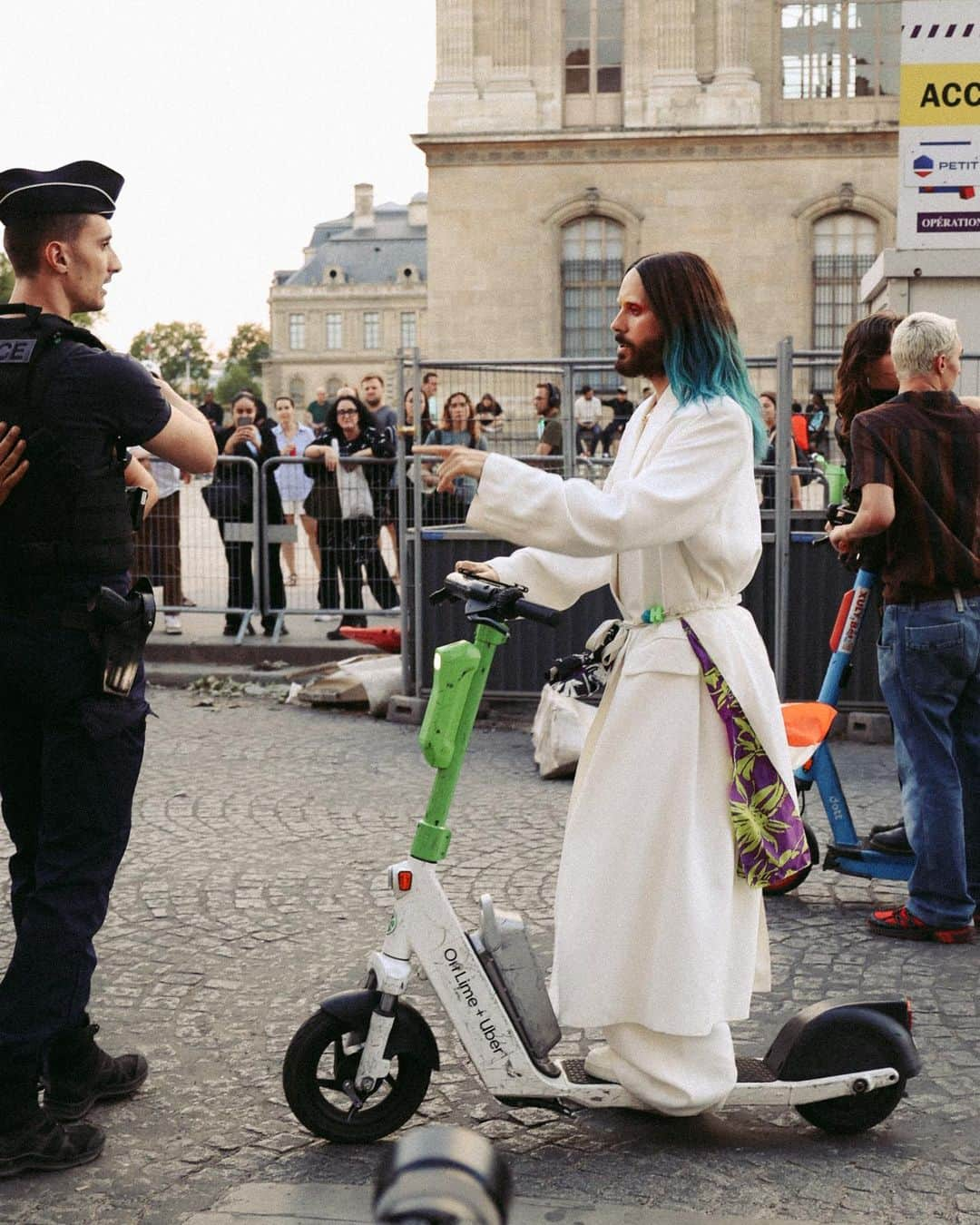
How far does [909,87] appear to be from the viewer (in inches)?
333

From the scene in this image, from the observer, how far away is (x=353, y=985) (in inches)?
177

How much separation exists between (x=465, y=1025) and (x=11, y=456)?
1.51 m

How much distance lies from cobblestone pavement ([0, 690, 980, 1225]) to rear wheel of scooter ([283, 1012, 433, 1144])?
0.21ft

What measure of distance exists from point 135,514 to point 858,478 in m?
2.42

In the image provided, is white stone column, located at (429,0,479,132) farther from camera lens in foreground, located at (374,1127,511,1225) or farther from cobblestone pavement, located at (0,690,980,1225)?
camera lens in foreground, located at (374,1127,511,1225)

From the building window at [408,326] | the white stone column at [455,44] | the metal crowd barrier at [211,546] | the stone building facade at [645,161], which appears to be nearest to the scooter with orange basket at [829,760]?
the metal crowd barrier at [211,546]

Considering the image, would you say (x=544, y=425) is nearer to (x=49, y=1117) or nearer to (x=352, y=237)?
(x=49, y=1117)

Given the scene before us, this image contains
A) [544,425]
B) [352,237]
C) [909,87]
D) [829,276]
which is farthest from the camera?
[352,237]

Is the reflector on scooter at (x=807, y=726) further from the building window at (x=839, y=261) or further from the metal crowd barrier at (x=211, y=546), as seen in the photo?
the building window at (x=839, y=261)

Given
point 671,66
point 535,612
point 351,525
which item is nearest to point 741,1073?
point 535,612

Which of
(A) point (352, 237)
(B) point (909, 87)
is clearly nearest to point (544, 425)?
(B) point (909, 87)

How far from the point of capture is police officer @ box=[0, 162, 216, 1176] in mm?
3277

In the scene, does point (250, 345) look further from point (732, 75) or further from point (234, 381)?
point (732, 75)

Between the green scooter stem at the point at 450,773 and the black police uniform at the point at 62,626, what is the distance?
27.4 inches
